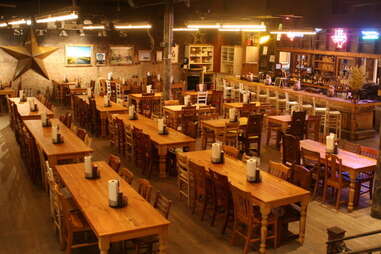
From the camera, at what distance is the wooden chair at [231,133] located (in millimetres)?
9837

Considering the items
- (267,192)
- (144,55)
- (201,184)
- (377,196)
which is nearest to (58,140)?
(201,184)

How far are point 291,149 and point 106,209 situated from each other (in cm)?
438

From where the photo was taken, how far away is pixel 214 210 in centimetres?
638

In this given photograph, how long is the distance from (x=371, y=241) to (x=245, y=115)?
20.4 feet

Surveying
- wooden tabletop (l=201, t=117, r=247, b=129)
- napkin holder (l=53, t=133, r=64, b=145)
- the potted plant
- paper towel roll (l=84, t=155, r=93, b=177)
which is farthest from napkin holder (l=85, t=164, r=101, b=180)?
the potted plant

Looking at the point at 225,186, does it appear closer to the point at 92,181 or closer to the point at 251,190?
the point at 251,190

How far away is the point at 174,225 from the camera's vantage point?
6500mm

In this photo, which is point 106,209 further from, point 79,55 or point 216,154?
point 79,55

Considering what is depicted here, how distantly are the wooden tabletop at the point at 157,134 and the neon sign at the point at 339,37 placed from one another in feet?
26.1

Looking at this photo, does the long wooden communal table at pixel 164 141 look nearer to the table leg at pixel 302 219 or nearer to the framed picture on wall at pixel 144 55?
the table leg at pixel 302 219

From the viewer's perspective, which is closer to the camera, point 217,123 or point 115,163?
point 115,163

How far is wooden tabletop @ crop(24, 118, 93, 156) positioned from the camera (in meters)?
7.33

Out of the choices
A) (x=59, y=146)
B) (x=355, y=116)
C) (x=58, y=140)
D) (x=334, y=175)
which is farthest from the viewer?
(x=355, y=116)

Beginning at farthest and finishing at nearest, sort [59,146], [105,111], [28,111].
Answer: [105,111], [28,111], [59,146]
